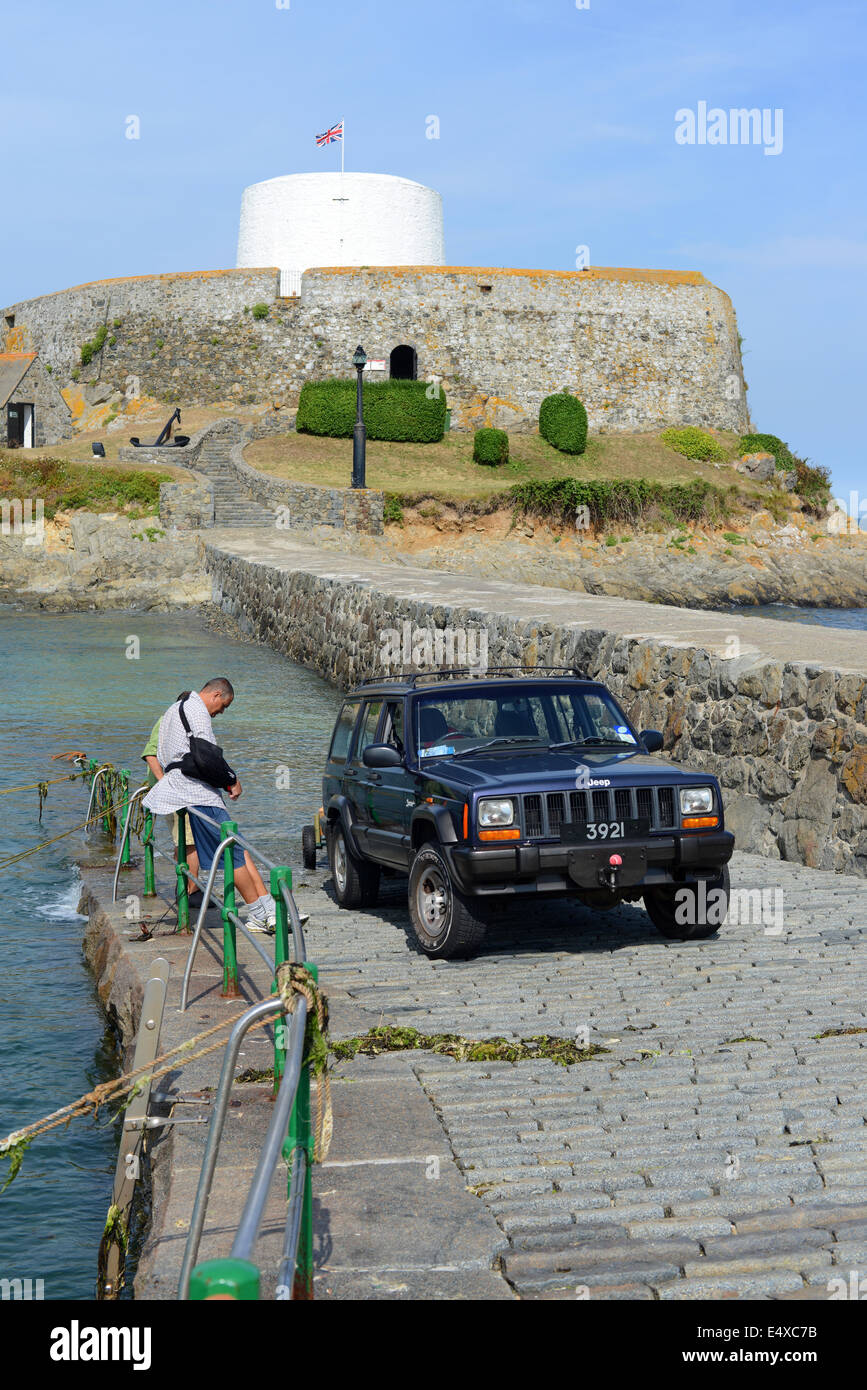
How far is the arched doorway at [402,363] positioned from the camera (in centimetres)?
6272

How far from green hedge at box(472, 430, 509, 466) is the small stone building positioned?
18806mm

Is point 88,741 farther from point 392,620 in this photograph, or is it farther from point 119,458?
point 119,458

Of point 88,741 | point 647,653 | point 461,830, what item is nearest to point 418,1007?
point 461,830

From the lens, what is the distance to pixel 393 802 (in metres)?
A: 9.76

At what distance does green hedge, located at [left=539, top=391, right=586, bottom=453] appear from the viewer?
5825 centimetres

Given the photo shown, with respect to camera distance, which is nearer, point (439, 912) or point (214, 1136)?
point (214, 1136)

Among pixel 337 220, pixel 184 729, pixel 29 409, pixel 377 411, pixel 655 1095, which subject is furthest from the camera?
pixel 337 220

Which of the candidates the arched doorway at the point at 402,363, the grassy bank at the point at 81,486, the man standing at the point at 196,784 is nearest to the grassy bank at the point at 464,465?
the arched doorway at the point at 402,363

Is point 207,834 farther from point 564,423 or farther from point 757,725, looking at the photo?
point 564,423

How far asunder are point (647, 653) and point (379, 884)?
435 cm

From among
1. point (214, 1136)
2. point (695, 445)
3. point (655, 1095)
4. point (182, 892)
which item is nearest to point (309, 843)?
point (182, 892)

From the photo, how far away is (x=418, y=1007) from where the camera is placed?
7.48m

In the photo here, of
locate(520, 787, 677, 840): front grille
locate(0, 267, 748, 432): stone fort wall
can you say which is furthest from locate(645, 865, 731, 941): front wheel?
locate(0, 267, 748, 432): stone fort wall

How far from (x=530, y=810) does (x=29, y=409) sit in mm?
56037
